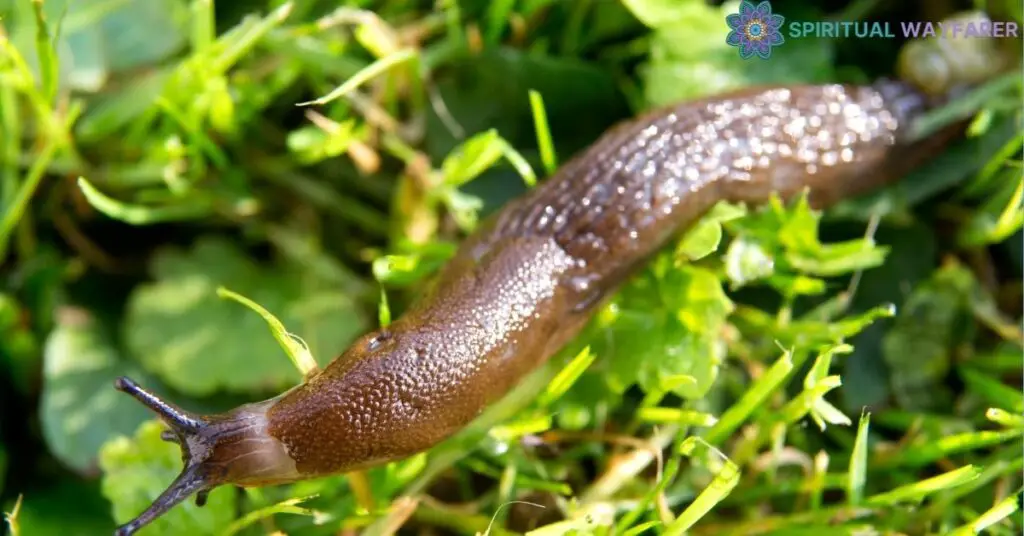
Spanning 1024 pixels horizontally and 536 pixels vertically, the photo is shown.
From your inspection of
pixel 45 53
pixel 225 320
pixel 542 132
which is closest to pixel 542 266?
pixel 542 132

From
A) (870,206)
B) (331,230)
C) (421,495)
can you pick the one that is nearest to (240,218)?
(331,230)

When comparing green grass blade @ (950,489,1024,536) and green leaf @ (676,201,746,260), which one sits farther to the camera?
green leaf @ (676,201,746,260)

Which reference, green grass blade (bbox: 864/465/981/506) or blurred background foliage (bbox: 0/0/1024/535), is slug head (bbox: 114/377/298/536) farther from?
green grass blade (bbox: 864/465/981/506)

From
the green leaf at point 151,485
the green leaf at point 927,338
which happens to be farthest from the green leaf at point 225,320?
the green leaf at point 927,338

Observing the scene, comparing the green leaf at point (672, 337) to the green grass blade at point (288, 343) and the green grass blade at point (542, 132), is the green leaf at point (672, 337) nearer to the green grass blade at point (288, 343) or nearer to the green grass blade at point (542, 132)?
the green grass blade at point (542, 132)

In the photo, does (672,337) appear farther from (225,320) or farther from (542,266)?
(225,320)

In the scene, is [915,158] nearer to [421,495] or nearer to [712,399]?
[712,399]

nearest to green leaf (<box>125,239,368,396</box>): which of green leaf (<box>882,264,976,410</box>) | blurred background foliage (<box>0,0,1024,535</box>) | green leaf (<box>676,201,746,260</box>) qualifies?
blurred background foliage (<box>0,0,1024,535</box>)
